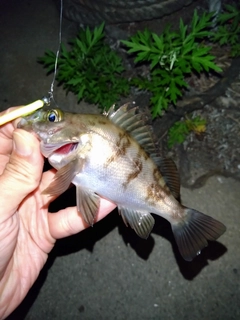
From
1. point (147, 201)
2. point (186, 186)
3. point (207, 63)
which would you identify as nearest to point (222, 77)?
point (207, 63)

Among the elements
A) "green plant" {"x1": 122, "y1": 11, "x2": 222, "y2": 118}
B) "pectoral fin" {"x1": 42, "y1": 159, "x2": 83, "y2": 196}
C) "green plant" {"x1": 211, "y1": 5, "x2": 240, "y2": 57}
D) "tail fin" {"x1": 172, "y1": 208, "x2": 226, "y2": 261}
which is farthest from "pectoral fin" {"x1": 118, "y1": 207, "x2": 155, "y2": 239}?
"green plant" {"x1": 211, "y1": 5, "x2": 240, "y2": 57}

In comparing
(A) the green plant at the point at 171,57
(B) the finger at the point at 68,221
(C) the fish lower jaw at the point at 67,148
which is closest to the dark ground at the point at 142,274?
(A) the green plant at the point at 171,57

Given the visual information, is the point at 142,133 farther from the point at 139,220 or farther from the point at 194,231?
the point at 194,231

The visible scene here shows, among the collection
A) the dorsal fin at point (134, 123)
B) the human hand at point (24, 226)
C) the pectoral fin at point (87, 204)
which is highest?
the dorsal fin at point (134, 123)

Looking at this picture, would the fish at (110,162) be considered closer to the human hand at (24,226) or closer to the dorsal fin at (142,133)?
the dorsal fin at (142,133)

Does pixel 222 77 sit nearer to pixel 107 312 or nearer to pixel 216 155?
pixel 216 155

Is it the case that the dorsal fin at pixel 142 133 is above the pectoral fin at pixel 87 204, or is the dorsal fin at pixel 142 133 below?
above

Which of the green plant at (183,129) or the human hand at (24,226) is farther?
the green plant at (183,129)

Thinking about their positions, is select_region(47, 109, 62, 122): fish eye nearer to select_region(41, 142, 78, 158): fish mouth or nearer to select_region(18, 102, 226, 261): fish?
select_region(18, 102, 226, 261): fish
